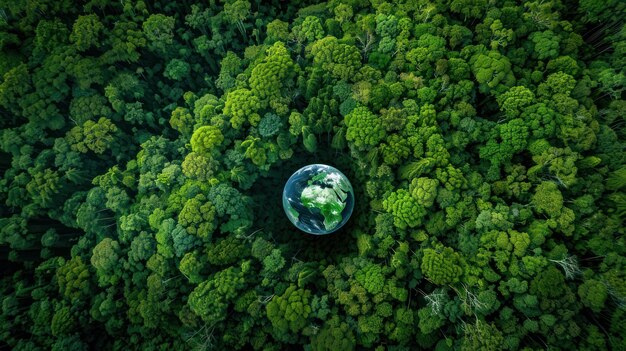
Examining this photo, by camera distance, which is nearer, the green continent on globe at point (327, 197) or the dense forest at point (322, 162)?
the dense forest at point (322, 162)

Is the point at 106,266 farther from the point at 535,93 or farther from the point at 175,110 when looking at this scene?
the point at 535,93

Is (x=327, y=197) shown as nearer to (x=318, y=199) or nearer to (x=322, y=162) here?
(x=318, y=199)

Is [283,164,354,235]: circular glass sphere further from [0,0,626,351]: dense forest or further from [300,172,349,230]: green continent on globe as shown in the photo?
[0,0,626,351]: dense forest

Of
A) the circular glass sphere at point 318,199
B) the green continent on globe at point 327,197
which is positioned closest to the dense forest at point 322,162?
the circular glass sphere at point 318,199

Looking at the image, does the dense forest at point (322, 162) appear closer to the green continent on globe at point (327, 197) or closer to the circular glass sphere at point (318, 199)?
the circular glass sphere at point (318, 199)

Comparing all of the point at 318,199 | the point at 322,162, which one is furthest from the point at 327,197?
the point at 322,162

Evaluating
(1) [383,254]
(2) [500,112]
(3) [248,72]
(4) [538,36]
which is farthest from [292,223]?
(4) [538,36]
